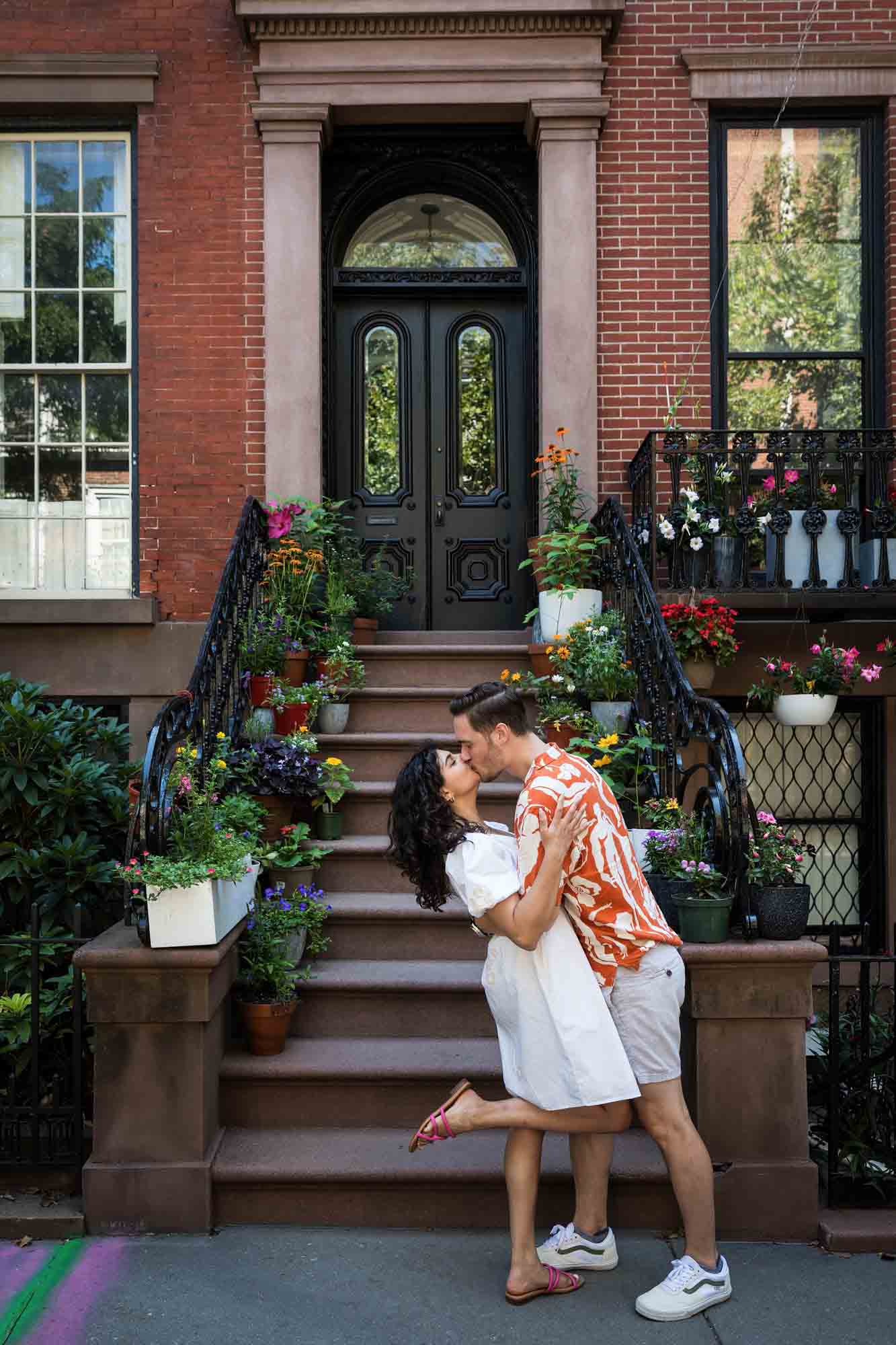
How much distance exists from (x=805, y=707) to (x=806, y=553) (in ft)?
3.43

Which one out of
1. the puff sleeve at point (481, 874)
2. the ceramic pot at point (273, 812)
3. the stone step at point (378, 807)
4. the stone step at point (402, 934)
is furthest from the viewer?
the stone step at point (378, 807)

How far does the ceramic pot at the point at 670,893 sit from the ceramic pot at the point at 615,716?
1771mm

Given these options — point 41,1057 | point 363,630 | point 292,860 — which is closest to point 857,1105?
point 292,860

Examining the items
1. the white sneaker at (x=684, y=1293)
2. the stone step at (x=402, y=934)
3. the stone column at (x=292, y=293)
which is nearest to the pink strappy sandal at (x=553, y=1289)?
the white sneaker at (x=684, y=1293)

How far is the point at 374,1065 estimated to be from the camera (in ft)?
15.8

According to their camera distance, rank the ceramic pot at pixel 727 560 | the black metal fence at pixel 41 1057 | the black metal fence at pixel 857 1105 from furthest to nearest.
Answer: the ceramic pot at pixel 727 560
the black metal fence at pixel 41 1057
the black metal fence at pixel 857 1105

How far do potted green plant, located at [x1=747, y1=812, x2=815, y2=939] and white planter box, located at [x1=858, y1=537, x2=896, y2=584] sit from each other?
3331 mm

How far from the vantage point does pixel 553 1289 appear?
3.84 metres

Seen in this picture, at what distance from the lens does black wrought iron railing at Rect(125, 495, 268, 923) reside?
15.1 ft

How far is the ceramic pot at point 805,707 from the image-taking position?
281 inches

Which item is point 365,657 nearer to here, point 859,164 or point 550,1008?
point 550,1008

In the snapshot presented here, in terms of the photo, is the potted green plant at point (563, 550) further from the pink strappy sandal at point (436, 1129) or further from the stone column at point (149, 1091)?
the pink strappy sandal at point (436, 1129)

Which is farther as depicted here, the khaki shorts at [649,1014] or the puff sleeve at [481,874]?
the khaki shorts at [649,1014]

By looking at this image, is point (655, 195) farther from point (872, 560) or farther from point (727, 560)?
point (872, 560)
